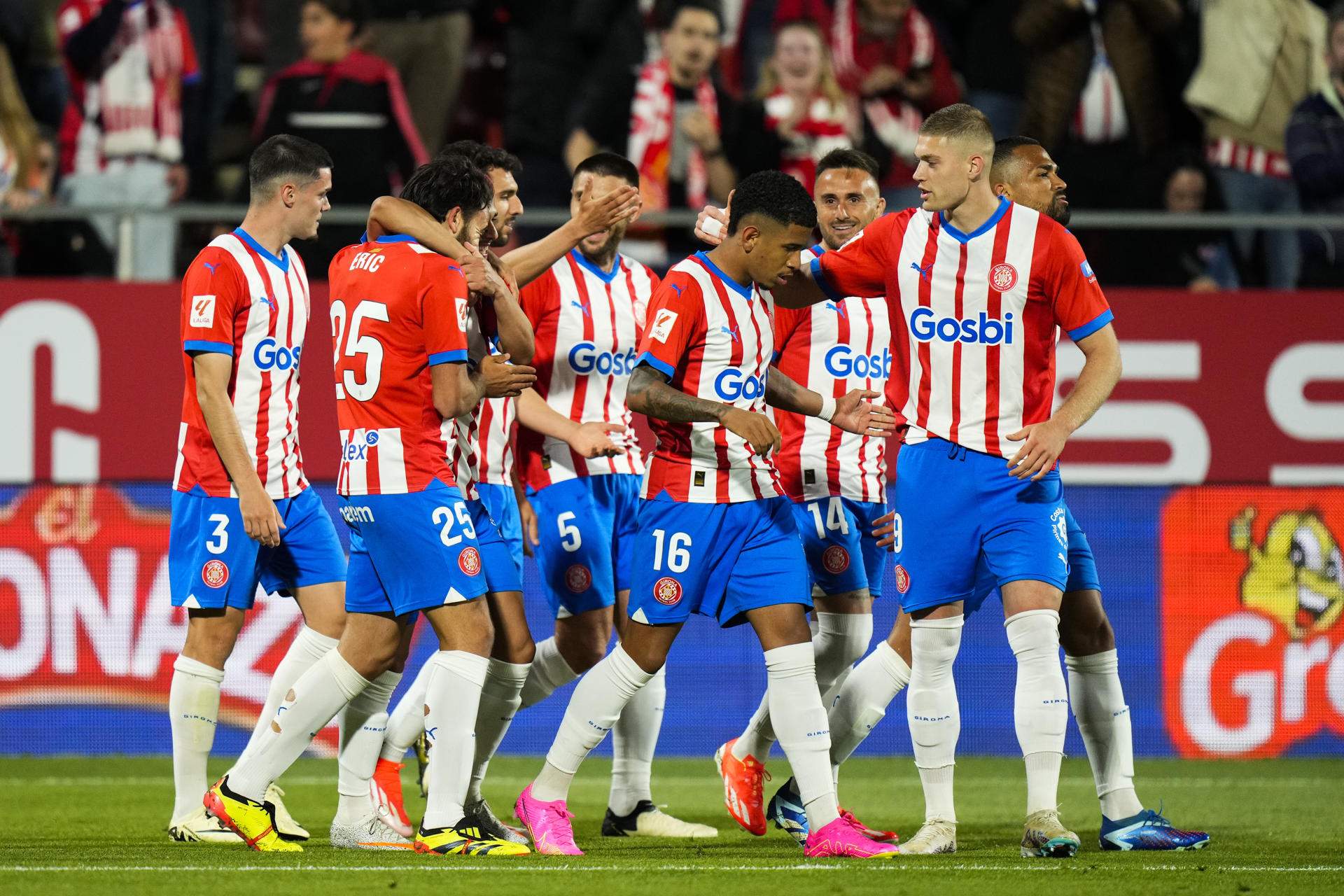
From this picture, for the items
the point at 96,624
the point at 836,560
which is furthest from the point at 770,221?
the point at 96,624

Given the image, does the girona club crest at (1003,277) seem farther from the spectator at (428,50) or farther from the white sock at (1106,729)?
the spectator at (428,50)

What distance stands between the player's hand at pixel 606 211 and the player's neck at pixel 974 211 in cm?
124

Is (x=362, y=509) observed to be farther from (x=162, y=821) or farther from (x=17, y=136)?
(x=17, y=136)

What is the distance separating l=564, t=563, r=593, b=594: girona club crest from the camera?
7.03 metres

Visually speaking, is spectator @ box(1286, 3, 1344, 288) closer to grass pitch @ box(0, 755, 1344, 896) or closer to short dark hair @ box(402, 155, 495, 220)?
grass pitch @ box(0, 755, 1344, 896)

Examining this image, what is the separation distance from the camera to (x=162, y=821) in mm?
7219

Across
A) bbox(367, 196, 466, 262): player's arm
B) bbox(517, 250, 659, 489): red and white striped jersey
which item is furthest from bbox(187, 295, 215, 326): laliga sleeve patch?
bbox(517, 250, 659, 489): red and white striped jersey

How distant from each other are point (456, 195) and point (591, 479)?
1.53 metres

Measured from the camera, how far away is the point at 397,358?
5.98 metres

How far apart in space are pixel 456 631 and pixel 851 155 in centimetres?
278

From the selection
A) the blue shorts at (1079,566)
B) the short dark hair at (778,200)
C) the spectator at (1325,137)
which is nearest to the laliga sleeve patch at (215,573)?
the short dark hair at (778,200)

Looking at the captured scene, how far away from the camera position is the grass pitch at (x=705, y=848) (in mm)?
5242

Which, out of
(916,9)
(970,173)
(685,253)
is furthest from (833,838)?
(916,9)

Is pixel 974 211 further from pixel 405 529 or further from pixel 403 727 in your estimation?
pixel 403 727
